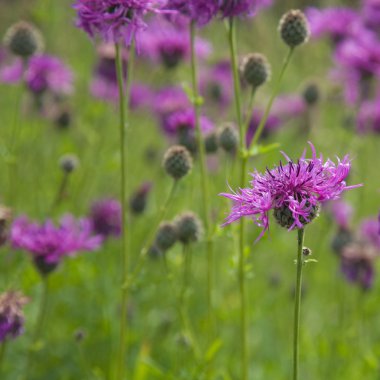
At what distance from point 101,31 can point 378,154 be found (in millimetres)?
6868

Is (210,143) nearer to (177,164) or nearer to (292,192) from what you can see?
(177,164)

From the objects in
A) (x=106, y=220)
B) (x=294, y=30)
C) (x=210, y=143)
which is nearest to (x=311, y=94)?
(x=210, y=143)

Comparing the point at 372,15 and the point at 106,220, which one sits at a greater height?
the point at 372,15

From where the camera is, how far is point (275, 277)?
5234 millimetres

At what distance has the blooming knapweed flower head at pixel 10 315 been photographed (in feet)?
9.23

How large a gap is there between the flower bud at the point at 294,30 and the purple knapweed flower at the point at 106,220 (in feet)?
6.57

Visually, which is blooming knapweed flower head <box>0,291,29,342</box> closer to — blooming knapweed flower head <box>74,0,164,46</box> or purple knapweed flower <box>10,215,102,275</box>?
purple knapweed flower <box>10,215,102,275</box>

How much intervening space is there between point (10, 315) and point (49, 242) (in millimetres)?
575

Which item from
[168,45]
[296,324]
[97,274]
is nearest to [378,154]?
[168,45]

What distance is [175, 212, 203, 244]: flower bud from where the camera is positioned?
3.32 m

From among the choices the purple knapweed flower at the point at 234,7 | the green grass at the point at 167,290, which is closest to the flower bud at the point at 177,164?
the green grass at the point at 167,290

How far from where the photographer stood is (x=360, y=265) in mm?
4180

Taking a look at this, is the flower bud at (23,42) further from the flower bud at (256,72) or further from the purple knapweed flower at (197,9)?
the flower bud at (256,72)

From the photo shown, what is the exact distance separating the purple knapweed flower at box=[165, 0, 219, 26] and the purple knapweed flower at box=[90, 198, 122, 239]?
191 cm
